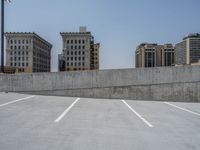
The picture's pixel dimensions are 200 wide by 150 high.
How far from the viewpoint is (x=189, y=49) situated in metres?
141

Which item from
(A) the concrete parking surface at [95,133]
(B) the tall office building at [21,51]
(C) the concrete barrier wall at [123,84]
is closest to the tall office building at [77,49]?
(B) the tall office building at [21,51]

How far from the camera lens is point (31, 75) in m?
22.2

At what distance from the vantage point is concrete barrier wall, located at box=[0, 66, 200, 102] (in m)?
→ 21.2

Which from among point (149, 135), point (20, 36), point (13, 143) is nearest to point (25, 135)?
point (13, 143)

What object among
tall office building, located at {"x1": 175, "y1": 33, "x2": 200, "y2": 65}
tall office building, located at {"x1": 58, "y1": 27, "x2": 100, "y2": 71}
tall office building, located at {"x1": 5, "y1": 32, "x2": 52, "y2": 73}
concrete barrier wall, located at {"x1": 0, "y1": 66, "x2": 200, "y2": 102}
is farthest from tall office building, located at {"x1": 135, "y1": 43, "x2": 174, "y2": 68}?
concrete barrier wall, located at {"x1": 0, "y1": 66, "x2": 200, "y2": 102}

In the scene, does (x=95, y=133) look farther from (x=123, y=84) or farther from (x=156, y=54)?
(x=156, y=54)

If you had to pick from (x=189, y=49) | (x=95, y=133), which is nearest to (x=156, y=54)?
(x=189, y=49)

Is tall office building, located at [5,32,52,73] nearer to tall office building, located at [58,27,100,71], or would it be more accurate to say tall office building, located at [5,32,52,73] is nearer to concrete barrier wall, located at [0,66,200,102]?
tall office building, located at [58,27,100,71]

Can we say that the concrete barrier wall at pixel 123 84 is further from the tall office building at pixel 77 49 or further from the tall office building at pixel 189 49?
the tall office building at pixel 189 49

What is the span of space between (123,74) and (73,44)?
122474 mm

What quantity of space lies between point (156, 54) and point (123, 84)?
5449 inches

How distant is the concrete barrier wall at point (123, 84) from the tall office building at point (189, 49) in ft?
401

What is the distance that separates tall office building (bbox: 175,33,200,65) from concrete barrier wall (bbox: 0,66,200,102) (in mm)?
122086

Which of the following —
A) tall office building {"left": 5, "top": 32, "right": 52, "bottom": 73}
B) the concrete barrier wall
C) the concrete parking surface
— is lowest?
the concrete parking surface
